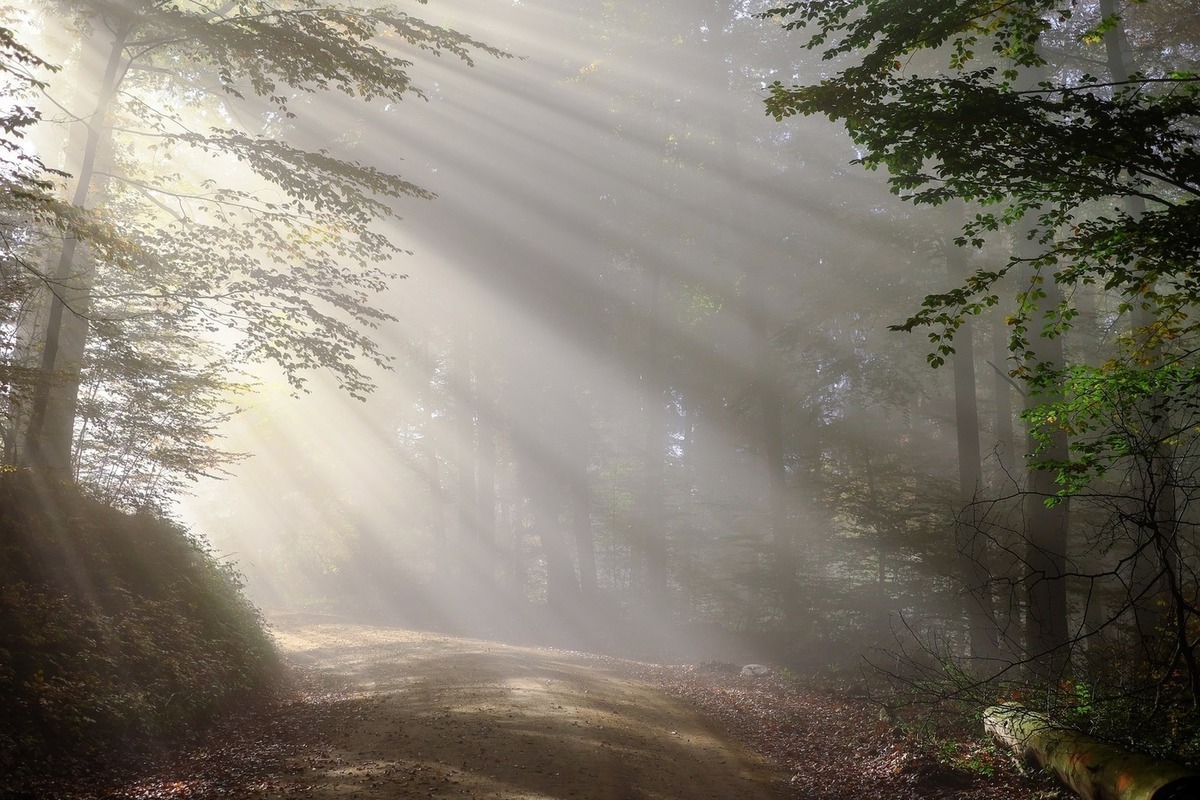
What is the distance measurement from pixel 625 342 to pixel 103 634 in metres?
20.1

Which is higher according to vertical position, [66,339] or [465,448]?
[465,448]

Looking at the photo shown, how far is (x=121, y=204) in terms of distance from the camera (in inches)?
569

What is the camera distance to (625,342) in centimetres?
2683

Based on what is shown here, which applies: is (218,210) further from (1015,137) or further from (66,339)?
(1015,137)

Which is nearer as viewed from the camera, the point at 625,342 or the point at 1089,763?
the point at 1089,763

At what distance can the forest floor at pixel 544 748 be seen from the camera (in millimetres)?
6965

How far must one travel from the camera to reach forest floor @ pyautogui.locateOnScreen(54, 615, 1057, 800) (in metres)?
6.96

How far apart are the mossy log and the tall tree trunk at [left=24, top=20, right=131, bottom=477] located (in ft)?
38.3

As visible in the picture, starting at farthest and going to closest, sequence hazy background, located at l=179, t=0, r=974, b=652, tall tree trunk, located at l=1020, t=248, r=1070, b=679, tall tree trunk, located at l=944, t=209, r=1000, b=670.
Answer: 1. hazy background, located at l=179, t=0, r=974, b=652
2. tall tree trunk, located at l=944, t=209, r=1000, b=670
3. tall tree trunk, located at l=1020, t=248, r=1070, b=679

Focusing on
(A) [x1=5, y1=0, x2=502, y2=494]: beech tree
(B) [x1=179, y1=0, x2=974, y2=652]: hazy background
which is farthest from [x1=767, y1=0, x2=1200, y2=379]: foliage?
(B) [x1=179, y1=0, x2=974, y2=652]: hazy background

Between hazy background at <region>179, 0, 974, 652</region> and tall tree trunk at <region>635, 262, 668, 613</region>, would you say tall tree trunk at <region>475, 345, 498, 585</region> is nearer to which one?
hazy background at <region>179, 0, 974, 652</region>

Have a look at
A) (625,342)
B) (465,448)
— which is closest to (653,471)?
(625,342)

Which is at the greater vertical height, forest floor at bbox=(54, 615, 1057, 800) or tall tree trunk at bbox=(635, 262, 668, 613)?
tall tree trunk at bbox=(635, 262, 668, 613)

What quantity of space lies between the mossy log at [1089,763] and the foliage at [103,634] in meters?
9.03
